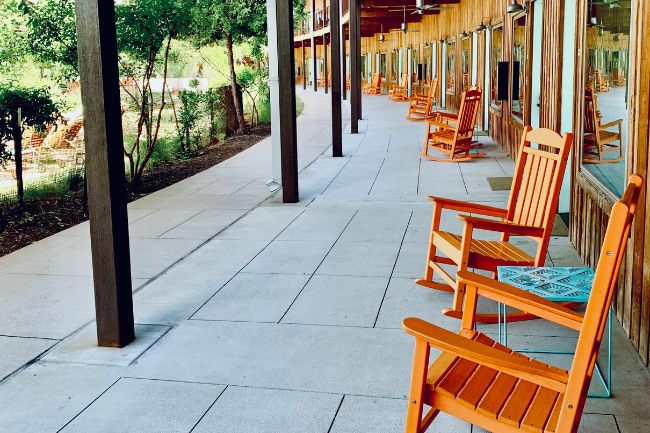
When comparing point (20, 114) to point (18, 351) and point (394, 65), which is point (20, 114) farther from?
point (394, 65)

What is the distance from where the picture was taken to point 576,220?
192 inches

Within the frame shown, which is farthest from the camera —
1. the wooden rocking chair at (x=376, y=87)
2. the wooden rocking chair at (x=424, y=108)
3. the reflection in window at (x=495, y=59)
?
the wooden rocking chair at (x=376, y=87)

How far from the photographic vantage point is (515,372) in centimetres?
191

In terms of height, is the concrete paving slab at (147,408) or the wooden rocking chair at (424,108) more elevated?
the wooden rocking chair at (424,108)

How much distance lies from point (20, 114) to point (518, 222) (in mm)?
4495

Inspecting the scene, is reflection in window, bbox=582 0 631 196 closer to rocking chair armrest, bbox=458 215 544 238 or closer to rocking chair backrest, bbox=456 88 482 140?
rocking chair armrest, bbox=458 215 544 238

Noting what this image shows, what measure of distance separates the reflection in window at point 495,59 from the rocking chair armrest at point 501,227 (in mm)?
7545

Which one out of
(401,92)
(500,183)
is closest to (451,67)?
(401,92)

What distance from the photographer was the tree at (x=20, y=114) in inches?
248

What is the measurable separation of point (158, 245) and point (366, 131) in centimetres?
892

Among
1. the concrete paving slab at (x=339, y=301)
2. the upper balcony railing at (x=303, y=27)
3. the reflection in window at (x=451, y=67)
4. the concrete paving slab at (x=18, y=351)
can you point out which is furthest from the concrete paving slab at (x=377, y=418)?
the upper balcony railing at (x=303, y=27)

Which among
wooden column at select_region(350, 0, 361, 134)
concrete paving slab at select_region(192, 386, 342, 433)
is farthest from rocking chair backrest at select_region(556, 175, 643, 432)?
wooden column at select_region(350, 0, 361, 134)

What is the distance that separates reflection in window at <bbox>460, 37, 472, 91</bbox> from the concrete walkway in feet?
26.7

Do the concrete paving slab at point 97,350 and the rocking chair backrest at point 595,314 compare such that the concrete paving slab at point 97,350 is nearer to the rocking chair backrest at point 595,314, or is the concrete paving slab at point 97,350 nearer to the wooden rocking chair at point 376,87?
the rocking chair backrest at point 595,314
